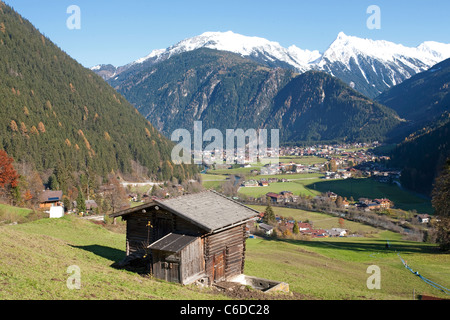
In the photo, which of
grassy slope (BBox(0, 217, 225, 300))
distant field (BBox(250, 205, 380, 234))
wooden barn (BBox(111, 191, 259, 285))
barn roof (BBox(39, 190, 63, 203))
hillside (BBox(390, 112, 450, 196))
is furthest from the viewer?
hillside (BBox(390, 112, 450, 196))

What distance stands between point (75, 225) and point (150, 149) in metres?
122

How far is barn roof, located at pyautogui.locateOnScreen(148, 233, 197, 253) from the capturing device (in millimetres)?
18766

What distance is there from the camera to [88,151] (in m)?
125

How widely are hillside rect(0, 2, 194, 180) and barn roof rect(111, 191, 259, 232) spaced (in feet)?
281

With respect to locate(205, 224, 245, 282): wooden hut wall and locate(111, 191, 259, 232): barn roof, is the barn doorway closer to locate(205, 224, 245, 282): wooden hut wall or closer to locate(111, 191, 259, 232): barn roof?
locate(205, 224, 245, 282): wooden hut wall

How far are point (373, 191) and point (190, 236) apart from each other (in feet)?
378

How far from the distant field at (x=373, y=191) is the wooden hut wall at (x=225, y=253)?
8842 centimetres

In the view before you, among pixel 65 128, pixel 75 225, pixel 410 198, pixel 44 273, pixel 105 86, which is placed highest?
pixel 105 86

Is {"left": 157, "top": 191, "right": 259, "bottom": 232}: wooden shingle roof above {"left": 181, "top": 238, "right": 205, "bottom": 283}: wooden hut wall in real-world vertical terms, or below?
above

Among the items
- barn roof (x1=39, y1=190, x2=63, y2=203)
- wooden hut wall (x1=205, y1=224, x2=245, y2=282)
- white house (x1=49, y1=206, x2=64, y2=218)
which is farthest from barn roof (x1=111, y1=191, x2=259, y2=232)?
barn roof (x1=39, y1=190, x2=63, y2=203)

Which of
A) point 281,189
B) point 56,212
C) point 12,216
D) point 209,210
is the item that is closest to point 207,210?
point 209,210

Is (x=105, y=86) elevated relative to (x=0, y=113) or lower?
elevated
